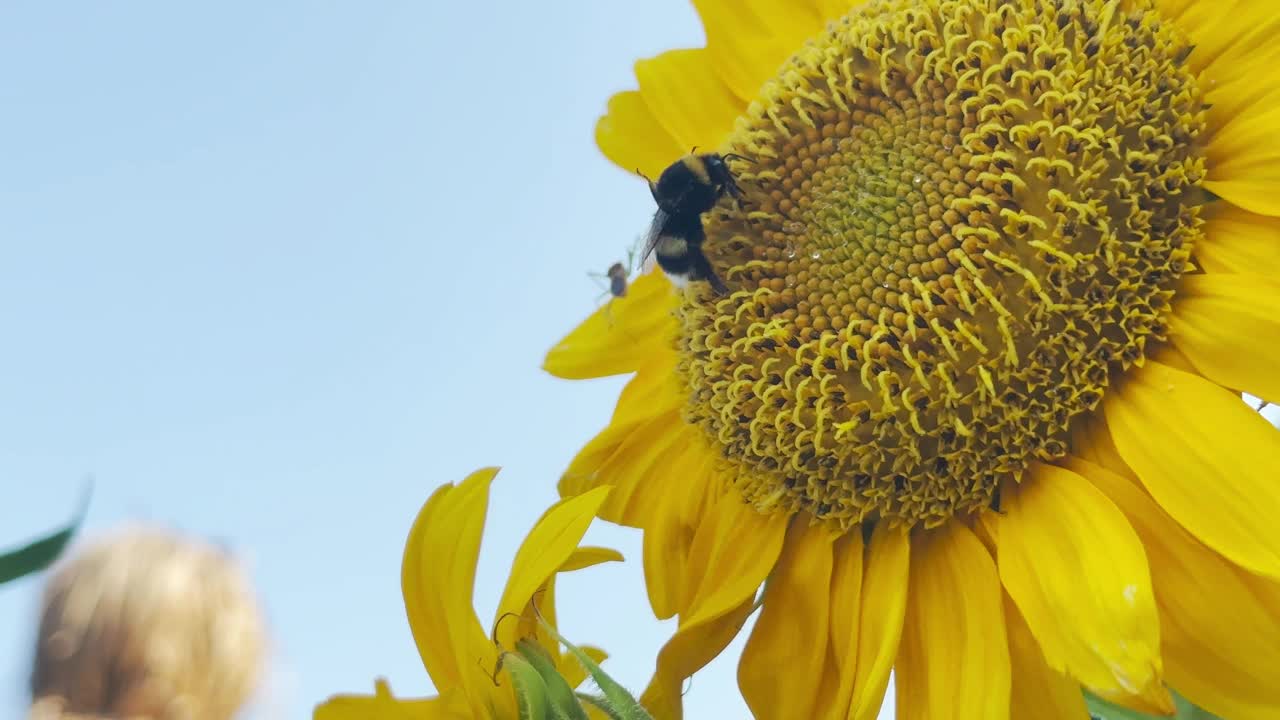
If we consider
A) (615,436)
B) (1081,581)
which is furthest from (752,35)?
(1081,581)

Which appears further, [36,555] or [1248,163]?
[1248,163]

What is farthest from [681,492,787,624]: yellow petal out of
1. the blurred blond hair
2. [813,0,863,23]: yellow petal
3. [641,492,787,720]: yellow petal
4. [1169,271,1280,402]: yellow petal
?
the blurred blond hair

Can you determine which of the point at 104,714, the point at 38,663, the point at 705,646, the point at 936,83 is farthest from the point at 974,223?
the point at 38,663

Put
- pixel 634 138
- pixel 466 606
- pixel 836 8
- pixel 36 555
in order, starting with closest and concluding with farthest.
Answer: pixel 36 555, pixel 466 606, pixel 836 8, pixel 634 138

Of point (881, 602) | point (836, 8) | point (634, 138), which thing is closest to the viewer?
point (881, 602)

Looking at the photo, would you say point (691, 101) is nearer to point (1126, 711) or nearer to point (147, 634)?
point (1126, 711)
